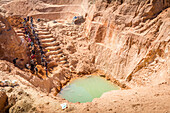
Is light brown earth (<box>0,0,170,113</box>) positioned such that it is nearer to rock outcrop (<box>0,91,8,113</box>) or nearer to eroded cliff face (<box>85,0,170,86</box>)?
eroded cliff face (<box>85,0,170,86</box>)

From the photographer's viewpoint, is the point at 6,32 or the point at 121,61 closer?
the point at 6,32

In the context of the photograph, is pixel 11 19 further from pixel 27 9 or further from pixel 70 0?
pixel 70 0

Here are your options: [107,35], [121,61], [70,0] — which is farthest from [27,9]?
[121,61]

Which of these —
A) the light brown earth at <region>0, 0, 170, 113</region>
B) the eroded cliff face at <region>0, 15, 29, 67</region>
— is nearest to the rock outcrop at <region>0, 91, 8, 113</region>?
the light brown earth at <region>0, 0, 170, 113</region>

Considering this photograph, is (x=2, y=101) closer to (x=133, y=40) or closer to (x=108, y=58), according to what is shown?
(x=133, y=40)

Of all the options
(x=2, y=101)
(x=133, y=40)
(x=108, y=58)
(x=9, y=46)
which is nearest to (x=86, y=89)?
(x=108, y=58)

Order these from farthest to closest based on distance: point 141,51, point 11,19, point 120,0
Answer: point 11,19, point 120,0, point 141,51
